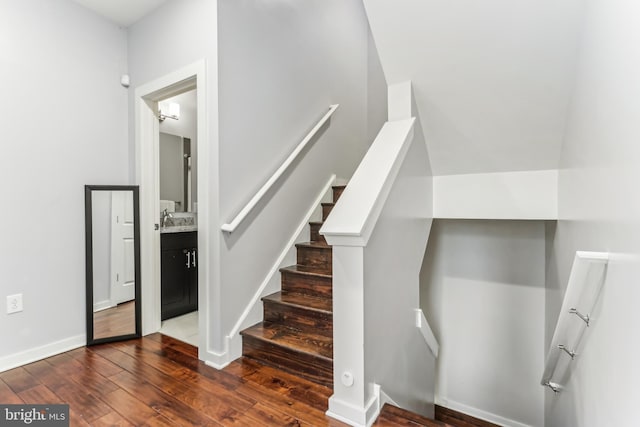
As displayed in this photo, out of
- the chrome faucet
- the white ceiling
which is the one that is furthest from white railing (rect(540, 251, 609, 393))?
the chrome faucet

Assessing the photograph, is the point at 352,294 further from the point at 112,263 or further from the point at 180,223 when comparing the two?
the point at 180,223

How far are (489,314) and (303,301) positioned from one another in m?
1.96

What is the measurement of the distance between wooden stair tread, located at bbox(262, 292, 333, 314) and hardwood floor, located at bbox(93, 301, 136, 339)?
118 centimetres

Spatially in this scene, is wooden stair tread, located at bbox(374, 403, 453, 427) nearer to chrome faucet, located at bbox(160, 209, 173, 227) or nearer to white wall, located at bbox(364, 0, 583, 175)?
white wall, located at bbox(364, 0, 583, 175)

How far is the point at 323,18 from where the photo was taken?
321cm

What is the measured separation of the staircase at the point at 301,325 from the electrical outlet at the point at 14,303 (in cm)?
152

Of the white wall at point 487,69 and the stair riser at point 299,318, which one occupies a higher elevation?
the white wall at point 487,69

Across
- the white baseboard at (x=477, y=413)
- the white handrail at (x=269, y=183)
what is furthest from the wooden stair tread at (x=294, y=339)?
the white baseboard at (x=477, y=413)

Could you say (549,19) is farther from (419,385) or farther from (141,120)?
(141,120)

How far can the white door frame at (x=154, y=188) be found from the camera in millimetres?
2182

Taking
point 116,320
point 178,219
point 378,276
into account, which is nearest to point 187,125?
point 178,219

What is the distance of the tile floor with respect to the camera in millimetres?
2592

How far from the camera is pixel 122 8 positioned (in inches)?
99.0

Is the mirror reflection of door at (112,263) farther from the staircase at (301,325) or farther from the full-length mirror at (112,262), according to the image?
the staircase at (301,325)
